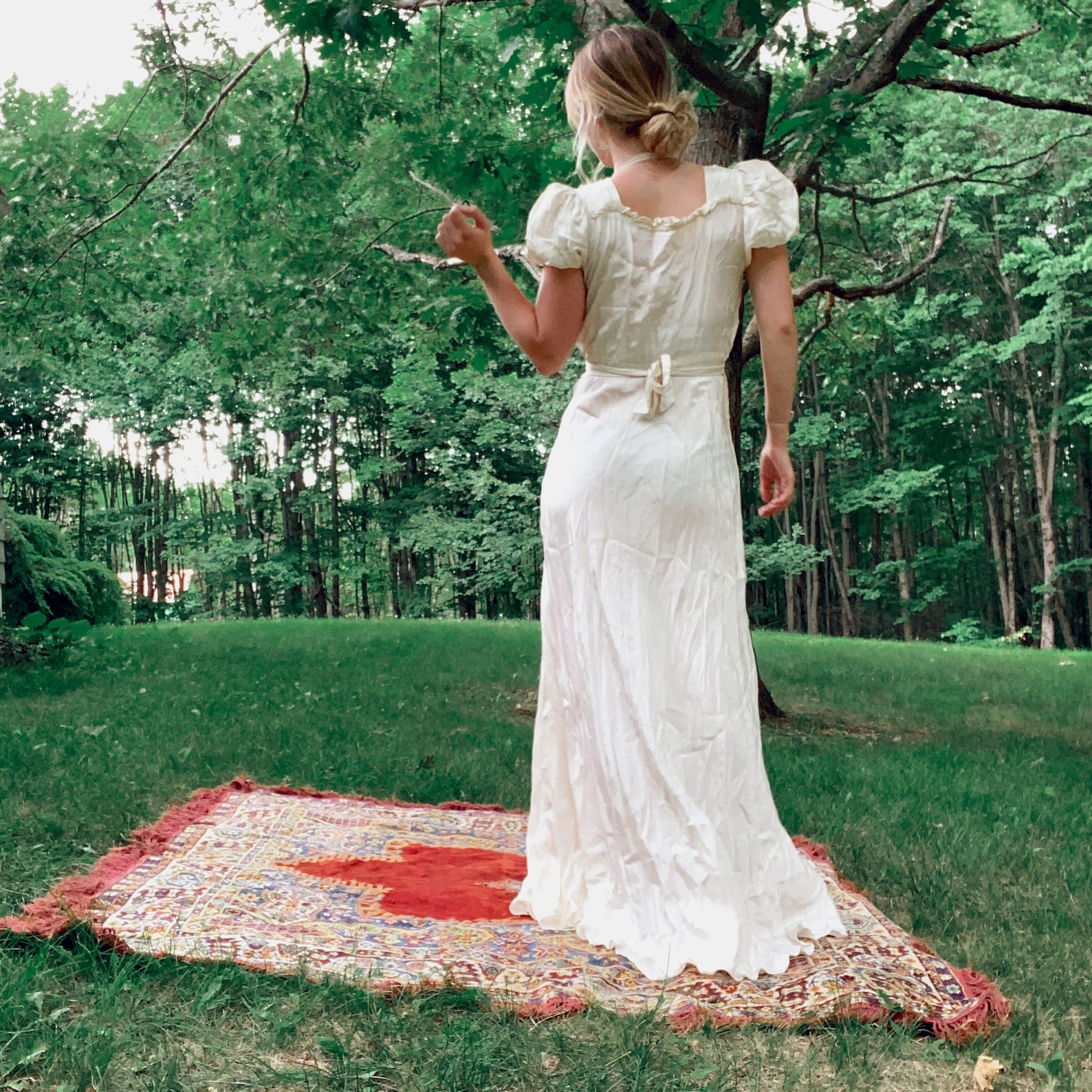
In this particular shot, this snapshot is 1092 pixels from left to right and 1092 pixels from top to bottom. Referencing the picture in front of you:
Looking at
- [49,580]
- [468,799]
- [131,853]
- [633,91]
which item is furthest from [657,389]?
[49,580]

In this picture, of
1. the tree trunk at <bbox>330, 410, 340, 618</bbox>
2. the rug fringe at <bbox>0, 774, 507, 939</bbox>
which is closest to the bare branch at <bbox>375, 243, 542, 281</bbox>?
the rug fringe at <bbox>0, 774, 507, 939</bbox>

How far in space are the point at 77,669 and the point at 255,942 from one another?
19.2 ft

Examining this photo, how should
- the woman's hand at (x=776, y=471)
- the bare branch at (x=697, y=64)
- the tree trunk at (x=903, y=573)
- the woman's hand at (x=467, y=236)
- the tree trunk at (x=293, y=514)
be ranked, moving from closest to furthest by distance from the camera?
the woman's hand at (x=467, y=236), the woman's hand at (x=776, y=471), the bare branch at (x=697, y=64), the tree trunk at (x=293, y=514), the tree trunk at (x=903, y=573)

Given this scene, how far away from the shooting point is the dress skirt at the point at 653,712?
2713 mm

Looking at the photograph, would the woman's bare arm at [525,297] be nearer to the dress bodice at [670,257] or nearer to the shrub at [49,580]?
the dress bodice at [670,257]

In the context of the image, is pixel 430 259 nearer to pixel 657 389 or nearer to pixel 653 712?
pixel 657 389

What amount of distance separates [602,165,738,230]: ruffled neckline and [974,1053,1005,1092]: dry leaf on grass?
2159mm

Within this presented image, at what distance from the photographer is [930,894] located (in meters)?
3.49

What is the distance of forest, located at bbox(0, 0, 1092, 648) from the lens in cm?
704

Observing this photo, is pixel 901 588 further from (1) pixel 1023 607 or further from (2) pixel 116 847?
(2) pixel 116 847

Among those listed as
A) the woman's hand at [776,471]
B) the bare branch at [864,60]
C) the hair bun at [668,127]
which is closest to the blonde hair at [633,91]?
the hair bun at [668,127]

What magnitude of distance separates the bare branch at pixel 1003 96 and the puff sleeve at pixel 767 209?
13.0 feet

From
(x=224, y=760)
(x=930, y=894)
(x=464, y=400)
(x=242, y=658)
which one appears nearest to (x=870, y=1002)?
(x=930, y=894)

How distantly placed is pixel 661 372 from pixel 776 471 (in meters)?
0.47
